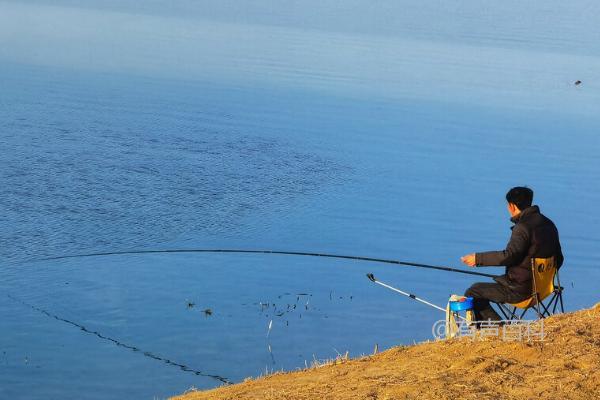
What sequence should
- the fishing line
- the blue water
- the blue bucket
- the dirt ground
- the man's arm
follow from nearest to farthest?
1. the dirt ground
2. the man's arm
3. the blue bucket
4. the fishing line
5. the blue water

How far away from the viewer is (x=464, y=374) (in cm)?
655

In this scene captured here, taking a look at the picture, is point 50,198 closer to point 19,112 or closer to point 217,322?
point 217,322

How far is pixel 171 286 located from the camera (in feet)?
40.8

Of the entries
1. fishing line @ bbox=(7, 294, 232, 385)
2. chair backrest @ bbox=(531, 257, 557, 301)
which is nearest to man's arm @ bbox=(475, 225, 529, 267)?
chair backrest @ bbox=(531, 257, 557, 301)

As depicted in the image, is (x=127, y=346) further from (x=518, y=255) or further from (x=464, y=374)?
(x=464, y=374)

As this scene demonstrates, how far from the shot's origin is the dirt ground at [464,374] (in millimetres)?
6207

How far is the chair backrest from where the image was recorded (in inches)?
300

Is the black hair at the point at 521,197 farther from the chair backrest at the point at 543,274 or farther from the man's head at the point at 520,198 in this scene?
the chair backrest at the point at 543,274

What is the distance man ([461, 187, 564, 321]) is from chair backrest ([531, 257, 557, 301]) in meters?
0.04

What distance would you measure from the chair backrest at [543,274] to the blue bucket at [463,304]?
49 centimetres

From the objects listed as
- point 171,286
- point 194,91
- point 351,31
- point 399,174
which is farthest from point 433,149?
point 351,31

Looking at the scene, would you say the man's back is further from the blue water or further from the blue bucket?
the blue water

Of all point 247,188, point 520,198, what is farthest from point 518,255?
point 247,188

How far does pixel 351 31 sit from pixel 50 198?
29940mm
